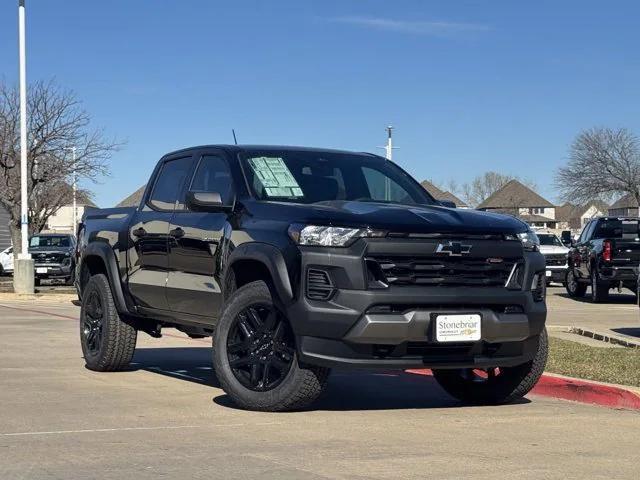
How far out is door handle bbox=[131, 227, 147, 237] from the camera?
9750mm

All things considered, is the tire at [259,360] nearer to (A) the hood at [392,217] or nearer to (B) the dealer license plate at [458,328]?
(A) the hood at [392,217]

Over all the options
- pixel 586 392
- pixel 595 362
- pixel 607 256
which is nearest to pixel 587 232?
pixel 607 256

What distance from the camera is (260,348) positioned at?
7840 millimetres

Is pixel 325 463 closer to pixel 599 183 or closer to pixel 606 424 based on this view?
pixel 606 424

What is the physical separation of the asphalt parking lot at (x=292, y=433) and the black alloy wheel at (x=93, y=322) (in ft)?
0.97

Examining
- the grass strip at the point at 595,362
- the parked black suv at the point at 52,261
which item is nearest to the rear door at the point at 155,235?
the grass strip at the point at 595,362

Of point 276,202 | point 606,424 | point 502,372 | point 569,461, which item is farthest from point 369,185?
point 569,461

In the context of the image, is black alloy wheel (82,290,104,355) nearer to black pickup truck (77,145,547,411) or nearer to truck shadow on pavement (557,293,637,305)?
black pickup truck (77,145,547,411)

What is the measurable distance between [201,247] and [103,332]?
208cm

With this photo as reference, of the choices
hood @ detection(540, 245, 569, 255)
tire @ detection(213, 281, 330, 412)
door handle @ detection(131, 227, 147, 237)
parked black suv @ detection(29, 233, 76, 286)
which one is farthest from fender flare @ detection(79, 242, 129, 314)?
hood @ detection(540, 245, 569, 255)

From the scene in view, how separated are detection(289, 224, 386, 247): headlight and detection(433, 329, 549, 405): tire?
176 centimetres

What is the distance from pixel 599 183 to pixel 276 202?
206ft

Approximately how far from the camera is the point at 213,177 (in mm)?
9219

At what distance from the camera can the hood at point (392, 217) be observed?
7516 mm
